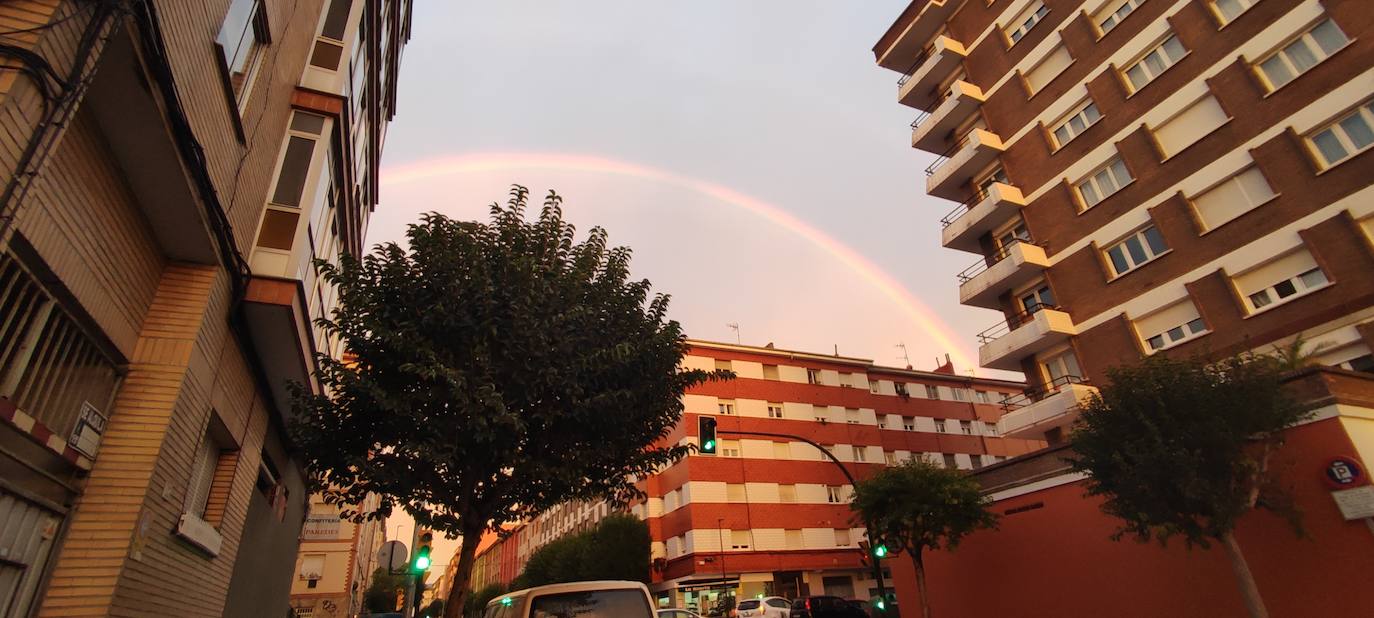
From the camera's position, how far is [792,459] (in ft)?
125

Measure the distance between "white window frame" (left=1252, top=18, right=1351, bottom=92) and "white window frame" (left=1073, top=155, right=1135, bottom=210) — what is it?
393 cm

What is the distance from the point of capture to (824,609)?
960 inches

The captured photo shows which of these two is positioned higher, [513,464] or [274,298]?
[274,298]

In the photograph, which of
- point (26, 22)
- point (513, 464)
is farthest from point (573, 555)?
point (26, 22)

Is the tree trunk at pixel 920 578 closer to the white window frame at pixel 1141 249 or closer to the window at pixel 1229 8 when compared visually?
the white window frame at pixel 1141 249

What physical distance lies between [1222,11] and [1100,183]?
567 cm

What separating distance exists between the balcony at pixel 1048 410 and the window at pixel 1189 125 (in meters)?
7.68

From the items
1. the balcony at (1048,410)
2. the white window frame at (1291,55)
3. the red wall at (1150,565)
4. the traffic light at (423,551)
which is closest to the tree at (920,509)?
the red wall at (1150,565)

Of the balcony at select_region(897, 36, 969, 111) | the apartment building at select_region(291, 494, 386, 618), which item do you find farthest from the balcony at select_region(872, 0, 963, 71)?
the apartment building at select_region(291, 494, 386, 618)

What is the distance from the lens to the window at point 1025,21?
25422 millimetres

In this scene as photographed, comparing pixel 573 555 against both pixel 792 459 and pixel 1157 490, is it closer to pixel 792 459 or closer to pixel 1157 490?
pixel 792 459

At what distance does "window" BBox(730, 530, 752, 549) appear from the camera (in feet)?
114

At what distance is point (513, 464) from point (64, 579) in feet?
16.2

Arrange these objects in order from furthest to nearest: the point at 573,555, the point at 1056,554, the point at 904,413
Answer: the point at 904,413 < the point at 573,555 < the point at 1056,554
